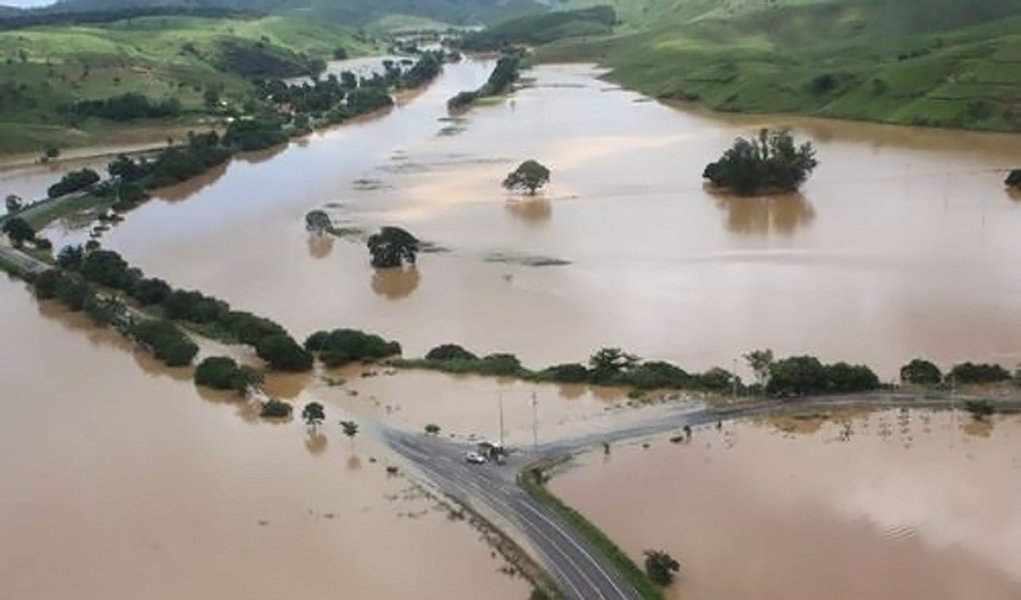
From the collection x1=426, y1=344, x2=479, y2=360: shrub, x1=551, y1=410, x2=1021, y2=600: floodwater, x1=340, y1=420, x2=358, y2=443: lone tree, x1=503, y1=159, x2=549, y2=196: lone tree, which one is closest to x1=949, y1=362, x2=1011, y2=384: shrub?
x1=551, y1=410, x2=1021, y2=600: floodwater

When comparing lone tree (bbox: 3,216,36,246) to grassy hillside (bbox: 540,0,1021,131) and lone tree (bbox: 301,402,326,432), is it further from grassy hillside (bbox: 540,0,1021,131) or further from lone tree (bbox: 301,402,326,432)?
grassy hillside (bbox: 540,0,1021,131)

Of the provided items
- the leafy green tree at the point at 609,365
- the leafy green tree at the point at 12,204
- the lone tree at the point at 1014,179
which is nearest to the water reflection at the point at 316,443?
the leafy green tree at the point at 609,365

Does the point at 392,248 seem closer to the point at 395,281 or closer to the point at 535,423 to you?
the point at 395,281

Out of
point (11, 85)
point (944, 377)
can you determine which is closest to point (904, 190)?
point (944, 377)

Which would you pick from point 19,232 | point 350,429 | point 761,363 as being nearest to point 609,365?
point 761,363

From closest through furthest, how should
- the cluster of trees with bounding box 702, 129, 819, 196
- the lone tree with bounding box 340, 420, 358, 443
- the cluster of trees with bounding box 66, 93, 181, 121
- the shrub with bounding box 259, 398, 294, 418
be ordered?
the lone tree with bounding box 340, 420, 358, 443 < the shrub with bounding box 259, 398, 294, 418 < the cluster of trees with bounding box 702, 129, 819, 196 < the cluster of trees with bounding box 66, 93, 181, 121

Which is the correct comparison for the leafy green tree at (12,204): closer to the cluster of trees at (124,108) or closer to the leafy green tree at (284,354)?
the cluster of trees at (124,108)

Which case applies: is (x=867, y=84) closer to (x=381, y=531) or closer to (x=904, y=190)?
(x=904, y=190)
